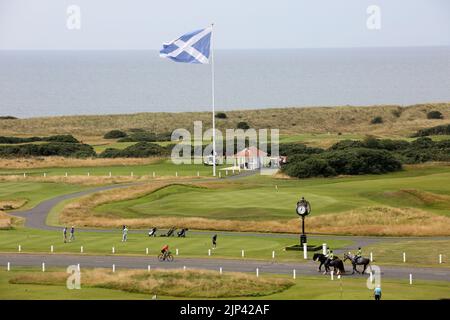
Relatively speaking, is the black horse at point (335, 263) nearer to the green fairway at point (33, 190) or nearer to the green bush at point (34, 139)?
the green fairway at point (33, 190)

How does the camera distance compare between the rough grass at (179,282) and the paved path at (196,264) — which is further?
the paved path at (196,264)

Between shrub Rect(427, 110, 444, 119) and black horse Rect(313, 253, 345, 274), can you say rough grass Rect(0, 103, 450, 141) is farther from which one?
black horse Rect(313, 253, 345, 274)

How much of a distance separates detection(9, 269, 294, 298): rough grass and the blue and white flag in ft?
138

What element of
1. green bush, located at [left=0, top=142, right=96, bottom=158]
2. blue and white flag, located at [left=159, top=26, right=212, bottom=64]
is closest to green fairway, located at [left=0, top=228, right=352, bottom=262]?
blue and white flag, located at [left=159, top=26, right=212, bottom=64]

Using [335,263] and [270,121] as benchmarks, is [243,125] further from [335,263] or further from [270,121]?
[335,263]

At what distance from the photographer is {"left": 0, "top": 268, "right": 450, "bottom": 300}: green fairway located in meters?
45.0

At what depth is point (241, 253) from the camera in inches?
2424

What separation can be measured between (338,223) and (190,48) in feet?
97.1

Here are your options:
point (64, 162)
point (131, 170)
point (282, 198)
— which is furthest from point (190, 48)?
point (64, 162)

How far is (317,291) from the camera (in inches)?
1837

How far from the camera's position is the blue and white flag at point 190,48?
91.8 meters

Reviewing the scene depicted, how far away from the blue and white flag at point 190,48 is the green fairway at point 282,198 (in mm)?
12031

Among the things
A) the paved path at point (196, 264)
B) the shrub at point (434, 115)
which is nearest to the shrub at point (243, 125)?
the shrub at point (434, 115)

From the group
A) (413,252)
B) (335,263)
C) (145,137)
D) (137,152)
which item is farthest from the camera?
(145,137)
